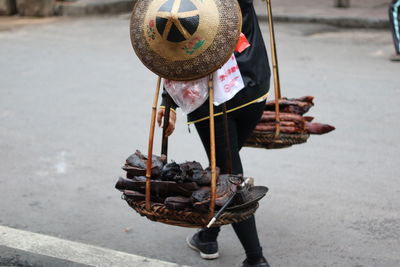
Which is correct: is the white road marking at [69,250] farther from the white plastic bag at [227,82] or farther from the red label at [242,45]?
the red label at [242,45]

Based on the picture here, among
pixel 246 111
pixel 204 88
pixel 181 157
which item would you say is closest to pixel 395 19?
pixel 181 157

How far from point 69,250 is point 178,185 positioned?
1.23m

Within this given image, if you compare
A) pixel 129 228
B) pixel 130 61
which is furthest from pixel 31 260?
pixel 130 61

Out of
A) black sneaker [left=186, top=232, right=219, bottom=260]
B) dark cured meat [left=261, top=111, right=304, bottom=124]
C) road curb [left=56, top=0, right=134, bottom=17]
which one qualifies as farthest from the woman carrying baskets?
road curb [left=56, top=0, right=134, bottom=17]

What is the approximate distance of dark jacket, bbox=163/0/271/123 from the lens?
123 inches

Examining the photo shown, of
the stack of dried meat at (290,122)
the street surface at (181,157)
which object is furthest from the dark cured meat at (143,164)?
the street surface at (181,157)

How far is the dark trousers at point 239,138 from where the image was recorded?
319 centimetres

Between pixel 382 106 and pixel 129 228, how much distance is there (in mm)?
2988

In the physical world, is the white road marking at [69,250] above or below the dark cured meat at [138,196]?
below

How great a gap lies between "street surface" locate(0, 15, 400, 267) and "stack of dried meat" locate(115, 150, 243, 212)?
0.91 meters

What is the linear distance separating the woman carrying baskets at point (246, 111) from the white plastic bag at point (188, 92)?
0.08 m

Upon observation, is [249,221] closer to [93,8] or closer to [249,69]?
[249,69]

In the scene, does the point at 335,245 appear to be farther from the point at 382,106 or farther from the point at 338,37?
the point at 338,37

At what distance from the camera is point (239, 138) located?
133 inches
